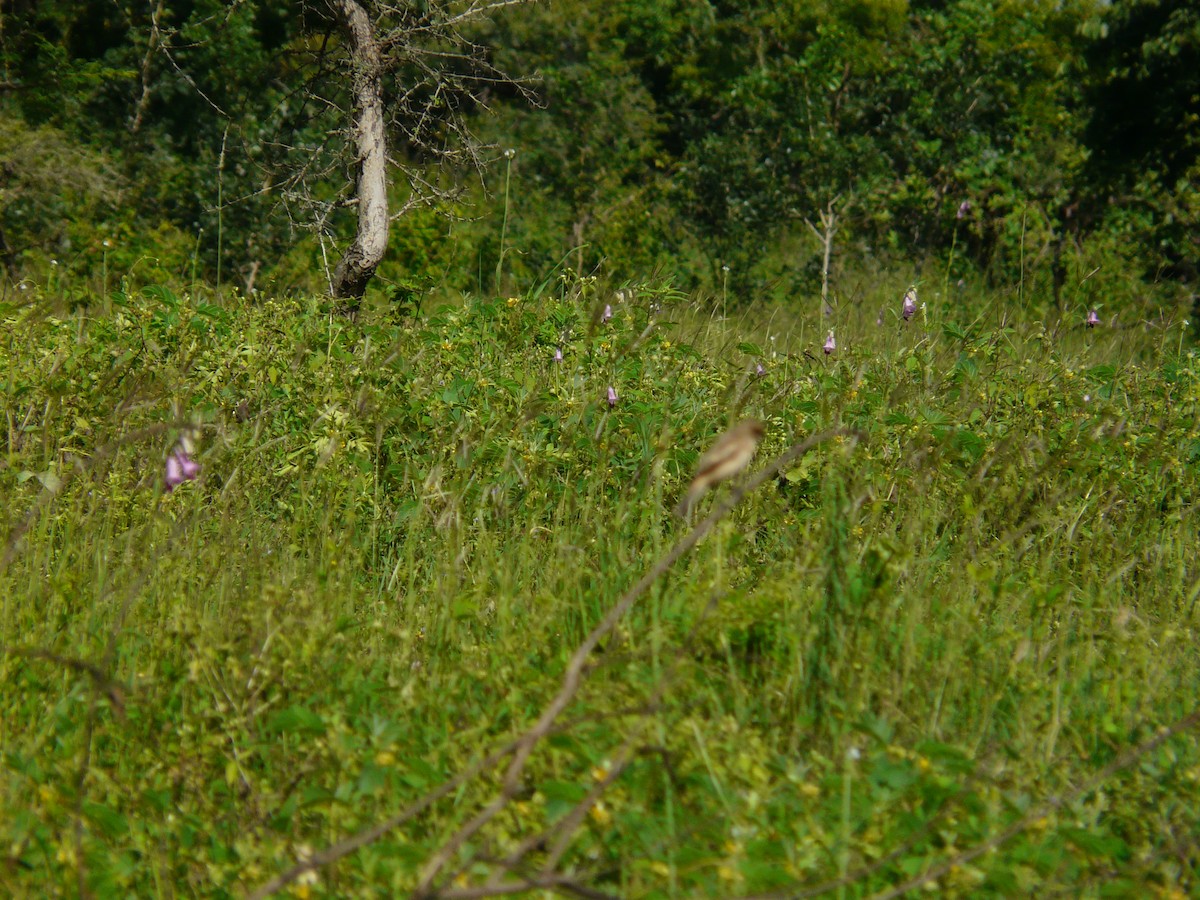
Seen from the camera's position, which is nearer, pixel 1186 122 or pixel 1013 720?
Result: pixel 1013 720

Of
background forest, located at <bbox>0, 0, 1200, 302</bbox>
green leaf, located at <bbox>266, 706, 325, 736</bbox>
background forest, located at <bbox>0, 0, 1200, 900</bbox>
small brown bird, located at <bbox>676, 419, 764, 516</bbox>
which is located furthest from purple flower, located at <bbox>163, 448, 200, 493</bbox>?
background forest, located at <bbox>0, 0, 1200, 302</bbox>

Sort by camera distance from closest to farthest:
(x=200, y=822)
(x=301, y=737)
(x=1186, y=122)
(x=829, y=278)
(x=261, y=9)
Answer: (x=200, y=822) < (x=301, y=737) < (x=1186, y=122) < (x=829, y=278) < (x=261, y=9)

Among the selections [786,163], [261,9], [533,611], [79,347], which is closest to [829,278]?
[786,163]

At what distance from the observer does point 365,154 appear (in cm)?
523

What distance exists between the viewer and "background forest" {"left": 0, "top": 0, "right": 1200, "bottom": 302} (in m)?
8.41

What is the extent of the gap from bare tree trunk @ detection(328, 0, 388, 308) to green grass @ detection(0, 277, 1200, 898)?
3.35ft

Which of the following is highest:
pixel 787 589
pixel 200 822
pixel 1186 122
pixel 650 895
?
pixel 1186 122

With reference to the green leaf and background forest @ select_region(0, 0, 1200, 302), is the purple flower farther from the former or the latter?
background forest @ select_region(0, 0, 1200, 302)

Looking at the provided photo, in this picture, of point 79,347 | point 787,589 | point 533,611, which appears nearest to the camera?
point 787,589

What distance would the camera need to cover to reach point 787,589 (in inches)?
88.0

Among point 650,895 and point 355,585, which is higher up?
point 650,895

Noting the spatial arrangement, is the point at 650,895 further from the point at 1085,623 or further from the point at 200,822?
the point at 1085,623

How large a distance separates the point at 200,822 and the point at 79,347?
7.59 ft

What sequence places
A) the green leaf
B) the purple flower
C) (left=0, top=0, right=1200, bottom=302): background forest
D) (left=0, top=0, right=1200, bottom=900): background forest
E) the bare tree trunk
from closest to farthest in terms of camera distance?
(left=0, top=0, right=1200, bottom=900): background forest → the green leaf → the purple flower → the bare tree trunk → (left=0, top=0, right=1200, bottom=302): background forest
